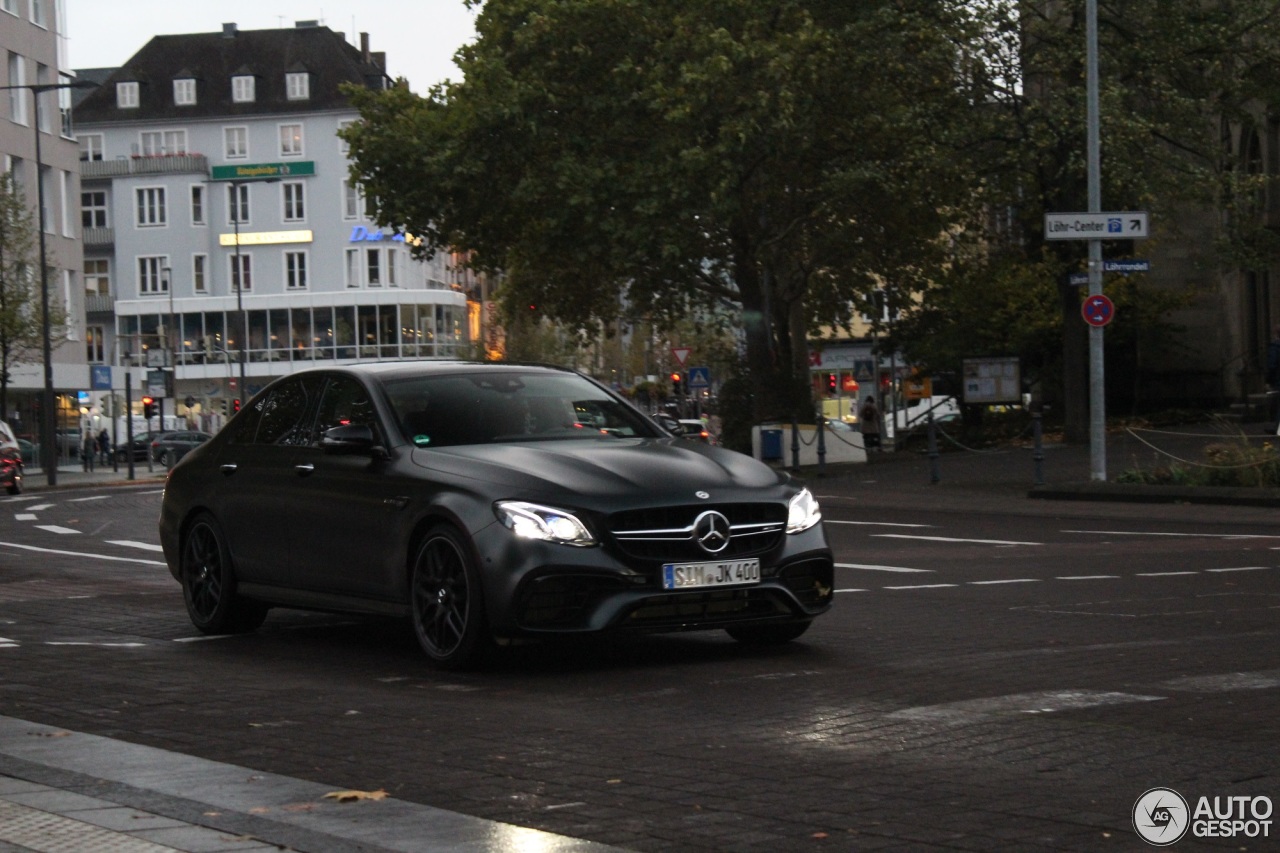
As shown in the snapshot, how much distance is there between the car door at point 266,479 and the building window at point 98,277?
102190mm

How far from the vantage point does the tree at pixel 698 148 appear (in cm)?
3766

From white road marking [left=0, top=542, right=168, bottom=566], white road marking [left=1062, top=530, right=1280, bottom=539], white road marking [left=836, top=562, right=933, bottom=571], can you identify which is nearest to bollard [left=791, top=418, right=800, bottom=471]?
white road marking [left=1062, top=530, right=1280, bottom=539]

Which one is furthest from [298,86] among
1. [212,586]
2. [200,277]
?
[212,586]

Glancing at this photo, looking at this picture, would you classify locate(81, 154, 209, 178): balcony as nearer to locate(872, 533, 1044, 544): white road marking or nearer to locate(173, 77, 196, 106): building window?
locate(173, 77, 196, 106): building window

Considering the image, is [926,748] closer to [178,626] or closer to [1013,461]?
[178,626]

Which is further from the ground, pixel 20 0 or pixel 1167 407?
pixel 20 0

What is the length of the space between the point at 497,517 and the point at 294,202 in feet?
328

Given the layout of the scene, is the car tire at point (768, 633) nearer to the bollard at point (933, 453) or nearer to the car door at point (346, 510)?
the car door at point (346, 510)

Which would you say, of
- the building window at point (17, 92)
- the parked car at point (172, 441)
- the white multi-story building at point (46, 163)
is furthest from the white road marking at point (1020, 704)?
the parked car at point (172, 441)

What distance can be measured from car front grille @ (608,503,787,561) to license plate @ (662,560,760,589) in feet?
0.12

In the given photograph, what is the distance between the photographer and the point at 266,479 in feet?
36.6

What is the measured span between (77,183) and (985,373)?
146 feet

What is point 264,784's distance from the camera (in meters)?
6.43

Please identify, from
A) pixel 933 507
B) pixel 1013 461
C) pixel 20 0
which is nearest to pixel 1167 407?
pixel 1013 461
